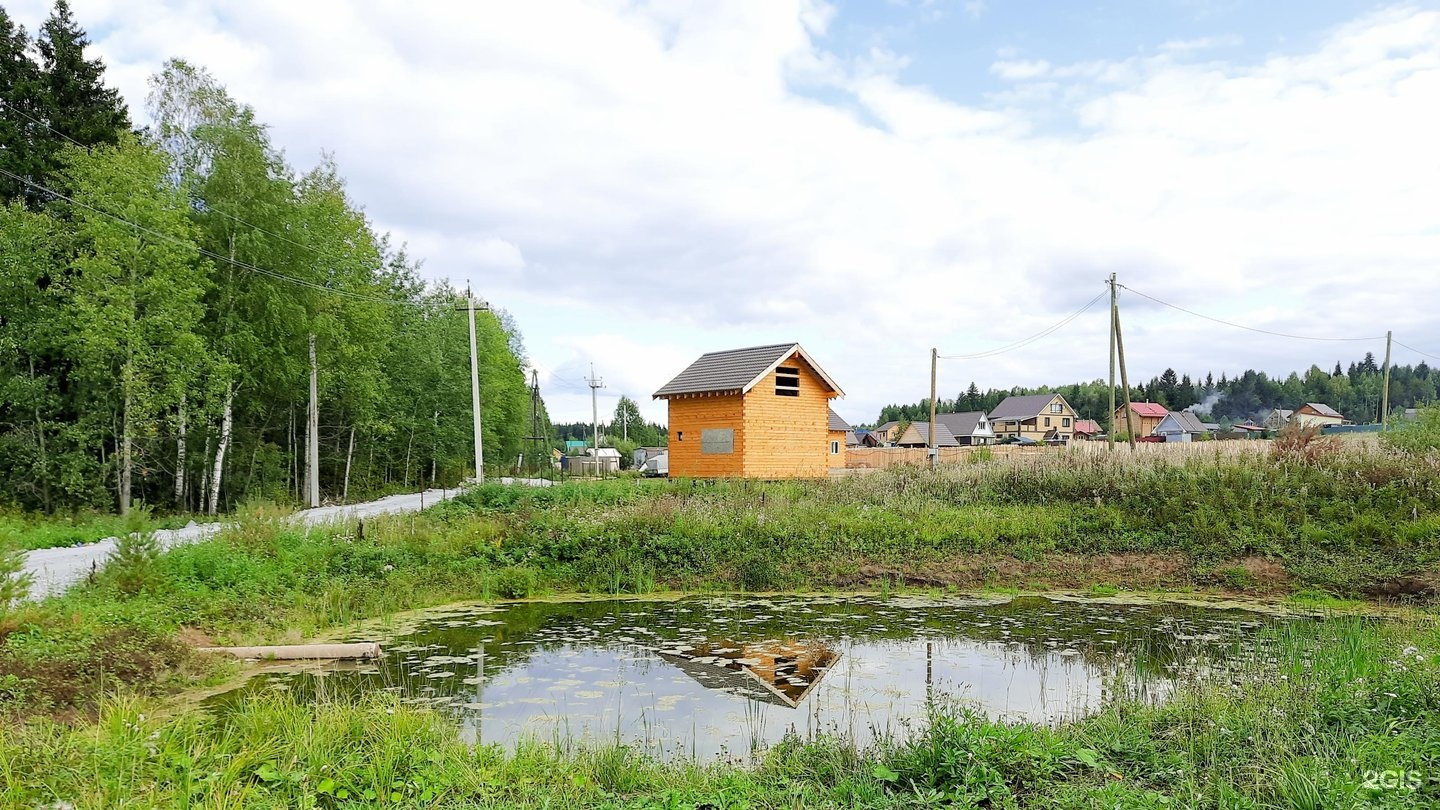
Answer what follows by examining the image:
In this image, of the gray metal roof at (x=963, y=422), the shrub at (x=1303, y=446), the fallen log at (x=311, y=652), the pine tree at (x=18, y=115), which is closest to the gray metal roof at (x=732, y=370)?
the shrub at (x=1303, y=446)

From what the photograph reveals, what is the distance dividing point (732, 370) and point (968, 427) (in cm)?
4868

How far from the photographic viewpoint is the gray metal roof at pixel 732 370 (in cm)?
2375

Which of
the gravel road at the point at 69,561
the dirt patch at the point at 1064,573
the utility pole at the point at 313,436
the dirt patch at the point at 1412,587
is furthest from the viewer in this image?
the utility pole at the point at 313,436

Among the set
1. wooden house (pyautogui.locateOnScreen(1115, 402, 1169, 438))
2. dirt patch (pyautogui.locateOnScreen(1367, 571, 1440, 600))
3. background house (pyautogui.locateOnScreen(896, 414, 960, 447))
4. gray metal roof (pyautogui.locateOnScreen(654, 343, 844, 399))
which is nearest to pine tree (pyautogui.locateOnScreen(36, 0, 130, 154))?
gray metal roof (pyautogui.locateOnScreen(654, 343, 844, 399))

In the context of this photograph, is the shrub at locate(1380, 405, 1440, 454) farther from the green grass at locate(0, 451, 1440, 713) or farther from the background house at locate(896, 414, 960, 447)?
the background house at locate(896, 414, 960, 447)

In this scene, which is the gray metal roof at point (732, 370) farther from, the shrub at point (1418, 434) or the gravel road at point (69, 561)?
the shrub at point (1418, 434)

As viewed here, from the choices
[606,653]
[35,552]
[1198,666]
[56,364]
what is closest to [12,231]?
[56,364]

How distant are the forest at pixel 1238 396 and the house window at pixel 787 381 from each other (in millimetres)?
68570

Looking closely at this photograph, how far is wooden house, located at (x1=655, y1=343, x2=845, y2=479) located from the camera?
2367 centimetres

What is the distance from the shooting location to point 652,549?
1362cm

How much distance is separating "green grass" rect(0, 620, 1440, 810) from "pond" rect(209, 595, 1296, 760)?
1.97 feet

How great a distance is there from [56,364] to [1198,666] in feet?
73.9

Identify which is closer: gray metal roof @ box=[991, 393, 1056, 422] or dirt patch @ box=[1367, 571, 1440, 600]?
dirt patch @ box=[1367, 571, 1440, 600]

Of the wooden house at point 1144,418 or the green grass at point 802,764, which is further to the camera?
the wooden house at point 1144,418
